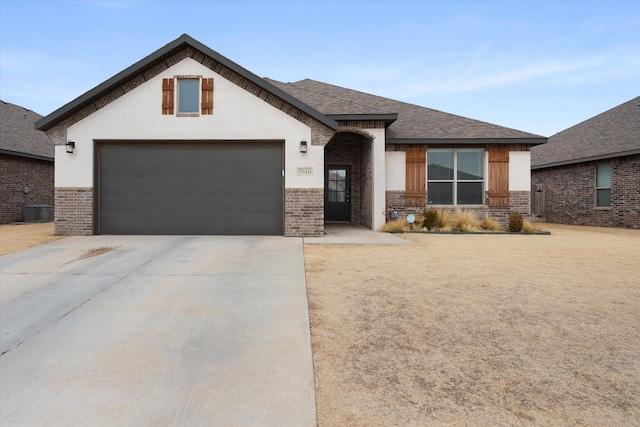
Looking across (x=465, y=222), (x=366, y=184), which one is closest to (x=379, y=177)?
(x=366, y=184)

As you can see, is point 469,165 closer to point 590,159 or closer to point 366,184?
point 366,184

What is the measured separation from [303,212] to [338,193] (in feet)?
20.2

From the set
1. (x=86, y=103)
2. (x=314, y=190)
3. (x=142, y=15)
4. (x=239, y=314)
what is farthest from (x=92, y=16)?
(x=239, y=314)

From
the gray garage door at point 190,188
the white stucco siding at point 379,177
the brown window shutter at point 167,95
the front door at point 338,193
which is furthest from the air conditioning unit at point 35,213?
the white stucco siding at point 379,177

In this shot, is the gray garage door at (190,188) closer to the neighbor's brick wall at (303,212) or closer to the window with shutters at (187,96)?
the neighbor's brick wall at (303,212)

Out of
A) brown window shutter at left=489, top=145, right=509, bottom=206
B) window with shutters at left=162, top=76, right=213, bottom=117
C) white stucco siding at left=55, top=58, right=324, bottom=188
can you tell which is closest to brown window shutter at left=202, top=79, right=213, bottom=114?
window with shutters at left=162, top=76, right=213, bottom=117

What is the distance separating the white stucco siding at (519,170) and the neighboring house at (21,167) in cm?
2073

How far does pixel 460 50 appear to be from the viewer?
19766 millimetres

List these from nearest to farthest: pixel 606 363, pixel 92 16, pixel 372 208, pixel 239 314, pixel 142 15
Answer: pixel 606 363, pixel 239 314, pixel 372 208, pixel 92 16, pixel 142 15

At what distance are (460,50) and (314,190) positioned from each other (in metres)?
14.8

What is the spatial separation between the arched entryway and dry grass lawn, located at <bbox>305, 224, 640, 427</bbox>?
Answer: 30.3 ft

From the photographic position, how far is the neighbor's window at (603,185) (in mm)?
15867

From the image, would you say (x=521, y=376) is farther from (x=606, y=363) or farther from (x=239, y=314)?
(x=239, y=314)

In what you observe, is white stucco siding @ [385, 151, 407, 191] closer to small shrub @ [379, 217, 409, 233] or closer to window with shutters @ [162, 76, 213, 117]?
small shrub @ [379, 217, 409, 233]
